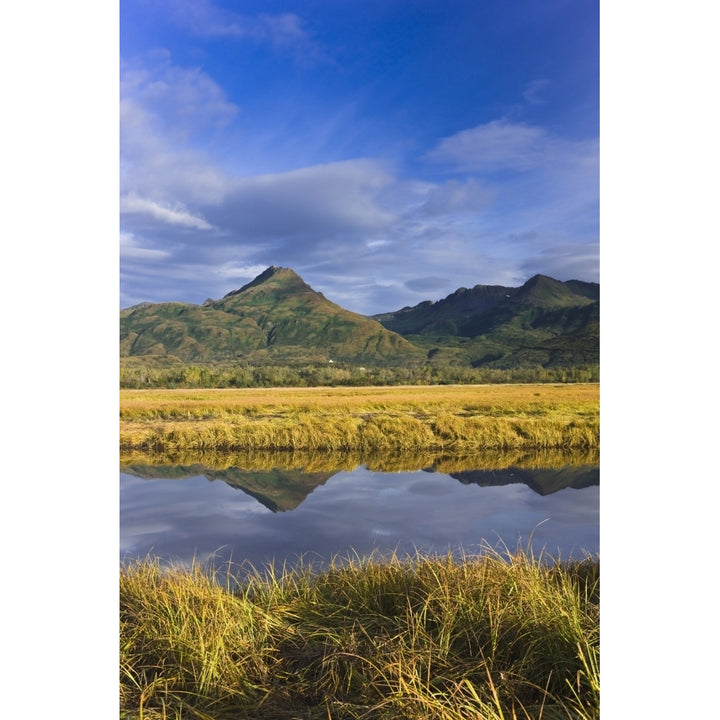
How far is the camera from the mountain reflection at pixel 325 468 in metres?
7.31

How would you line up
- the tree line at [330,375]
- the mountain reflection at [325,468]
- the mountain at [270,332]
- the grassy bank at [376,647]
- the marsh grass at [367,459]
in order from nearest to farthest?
the grassy bank at [376,647], the mountain reflection at [325,468], the marsh grass at [367,459], the tree line at [330,375], the mountain at [270,332]

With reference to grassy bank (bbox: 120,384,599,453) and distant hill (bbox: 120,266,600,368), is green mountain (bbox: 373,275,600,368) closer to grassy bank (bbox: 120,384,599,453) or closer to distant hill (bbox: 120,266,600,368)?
distant hill (bbox: 120,266,600,368)

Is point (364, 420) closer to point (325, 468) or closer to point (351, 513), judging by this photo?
point (325, 468)

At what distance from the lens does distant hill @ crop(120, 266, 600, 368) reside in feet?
33.7

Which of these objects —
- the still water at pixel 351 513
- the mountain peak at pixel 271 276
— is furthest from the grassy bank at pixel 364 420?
the mountain peak at pixel 271 276

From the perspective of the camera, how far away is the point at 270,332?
39.8ft

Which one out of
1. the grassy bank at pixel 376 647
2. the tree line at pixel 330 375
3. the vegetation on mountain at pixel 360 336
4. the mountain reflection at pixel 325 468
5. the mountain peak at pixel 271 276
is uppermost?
the mountain peak at pixel 271 276

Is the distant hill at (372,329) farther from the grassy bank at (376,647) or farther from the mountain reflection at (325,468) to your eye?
the grassy bank at (376,647)

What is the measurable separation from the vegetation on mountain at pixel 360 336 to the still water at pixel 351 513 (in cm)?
275
